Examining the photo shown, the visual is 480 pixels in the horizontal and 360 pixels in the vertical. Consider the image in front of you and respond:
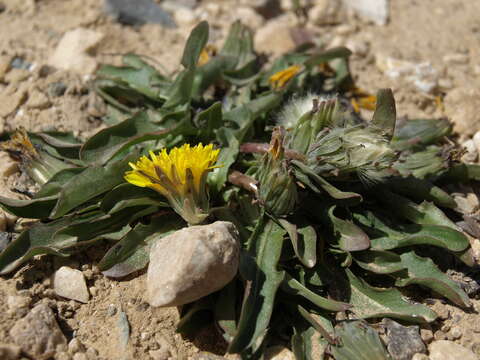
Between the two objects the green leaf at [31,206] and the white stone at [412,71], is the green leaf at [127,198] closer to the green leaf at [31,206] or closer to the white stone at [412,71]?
the green leaf at [31,206]

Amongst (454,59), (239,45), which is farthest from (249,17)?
(454,59)

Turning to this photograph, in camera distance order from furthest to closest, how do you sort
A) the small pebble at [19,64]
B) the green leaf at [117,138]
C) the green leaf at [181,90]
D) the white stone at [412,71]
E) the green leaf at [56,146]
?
the white stone at [412,71] → the small pebble at [19,64] → the green leaf at [181,90] → the green leaf at [56,146] → the green leaf at [117,138]

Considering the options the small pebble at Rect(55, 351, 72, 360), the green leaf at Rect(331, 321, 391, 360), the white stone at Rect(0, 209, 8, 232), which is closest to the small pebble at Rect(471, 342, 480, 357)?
the green leaf at Rect(331, 321, 391, 360)

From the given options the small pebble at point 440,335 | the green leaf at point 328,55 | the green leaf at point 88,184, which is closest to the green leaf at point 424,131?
the green leaf at point 328,55

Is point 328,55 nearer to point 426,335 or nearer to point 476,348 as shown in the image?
point 426,335

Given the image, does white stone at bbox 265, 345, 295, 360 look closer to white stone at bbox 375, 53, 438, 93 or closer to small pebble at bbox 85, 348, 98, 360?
small pebble at bbox 85, 348, 98, 360

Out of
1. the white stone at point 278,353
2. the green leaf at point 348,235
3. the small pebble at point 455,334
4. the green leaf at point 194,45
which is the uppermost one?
the green leaf at point 194,45
